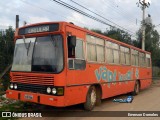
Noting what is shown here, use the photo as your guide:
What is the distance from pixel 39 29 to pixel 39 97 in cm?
228

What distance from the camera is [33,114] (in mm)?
9203

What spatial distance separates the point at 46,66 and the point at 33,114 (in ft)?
6.01

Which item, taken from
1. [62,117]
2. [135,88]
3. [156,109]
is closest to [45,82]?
[62,117]

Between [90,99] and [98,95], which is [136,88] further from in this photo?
[90,99]

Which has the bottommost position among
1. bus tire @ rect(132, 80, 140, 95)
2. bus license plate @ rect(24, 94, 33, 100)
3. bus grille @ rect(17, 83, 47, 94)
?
bus tire @ rect(132, 80, 140, 95)

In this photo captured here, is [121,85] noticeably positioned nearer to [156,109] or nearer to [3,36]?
[156,109]

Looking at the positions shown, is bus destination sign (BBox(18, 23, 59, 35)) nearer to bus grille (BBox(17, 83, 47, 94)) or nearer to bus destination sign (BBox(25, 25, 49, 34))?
bus destination sign (BBox(25, 25, 49, 34))

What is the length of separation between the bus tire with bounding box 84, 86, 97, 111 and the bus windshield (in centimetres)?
210

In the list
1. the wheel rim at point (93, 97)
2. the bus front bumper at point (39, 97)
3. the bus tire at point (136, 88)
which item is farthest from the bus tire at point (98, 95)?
the bus tire at point (136, 88)

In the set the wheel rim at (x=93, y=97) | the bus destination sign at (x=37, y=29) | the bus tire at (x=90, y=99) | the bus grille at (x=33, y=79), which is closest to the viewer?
the bus grille at (x=33, y=79)

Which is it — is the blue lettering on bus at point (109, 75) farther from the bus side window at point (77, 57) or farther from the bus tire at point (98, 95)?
the bus side window at point (77, 57)

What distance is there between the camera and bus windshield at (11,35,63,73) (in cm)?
848

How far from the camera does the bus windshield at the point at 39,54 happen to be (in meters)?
8.48

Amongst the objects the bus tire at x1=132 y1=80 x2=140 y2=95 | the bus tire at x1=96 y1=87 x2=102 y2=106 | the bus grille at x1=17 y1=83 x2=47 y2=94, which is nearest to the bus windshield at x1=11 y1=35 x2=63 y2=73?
the bus grille at x1=17 y1=83 x2=47 y2=94
